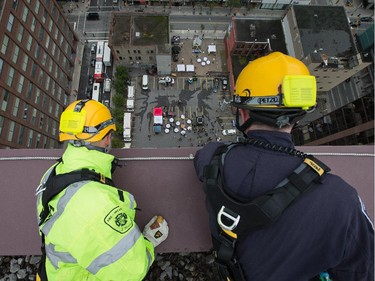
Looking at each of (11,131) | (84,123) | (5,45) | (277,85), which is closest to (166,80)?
(5,45)

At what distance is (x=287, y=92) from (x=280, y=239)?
2.36 meters

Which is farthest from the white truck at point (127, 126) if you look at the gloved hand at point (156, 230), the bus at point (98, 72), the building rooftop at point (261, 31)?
the gloved hand at point (156, 230)

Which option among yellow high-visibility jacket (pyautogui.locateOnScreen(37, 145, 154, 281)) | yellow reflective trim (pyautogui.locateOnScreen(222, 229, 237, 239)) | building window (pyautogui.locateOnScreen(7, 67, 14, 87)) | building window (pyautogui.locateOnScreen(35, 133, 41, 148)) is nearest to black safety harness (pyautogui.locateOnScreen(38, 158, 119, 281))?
yellow high-visibility jacket (pyautogui.locateOnScreen(37, 145, 154, 281))

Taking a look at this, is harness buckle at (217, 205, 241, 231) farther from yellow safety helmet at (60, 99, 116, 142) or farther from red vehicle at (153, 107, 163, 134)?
red vehicle at (153, 107, 163, 134)

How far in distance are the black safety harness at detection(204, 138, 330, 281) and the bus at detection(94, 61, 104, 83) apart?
32.0 meters

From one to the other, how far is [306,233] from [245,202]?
0.96 meters

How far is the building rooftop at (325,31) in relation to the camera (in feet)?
95.9

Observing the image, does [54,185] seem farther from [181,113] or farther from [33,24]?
[181,113]

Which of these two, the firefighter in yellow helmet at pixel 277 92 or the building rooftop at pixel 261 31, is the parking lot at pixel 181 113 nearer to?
the building rooftop at pixel 261 31

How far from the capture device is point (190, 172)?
22.2ft

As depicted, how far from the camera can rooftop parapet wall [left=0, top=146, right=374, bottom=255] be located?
21.0 feet

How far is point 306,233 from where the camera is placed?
3.86m

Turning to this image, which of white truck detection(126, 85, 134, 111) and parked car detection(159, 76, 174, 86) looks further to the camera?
parked car detection(159, 76, 174, 86)

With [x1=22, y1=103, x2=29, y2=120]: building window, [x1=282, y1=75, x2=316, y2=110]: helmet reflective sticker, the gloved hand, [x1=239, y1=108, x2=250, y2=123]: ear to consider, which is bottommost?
the gloved hand
